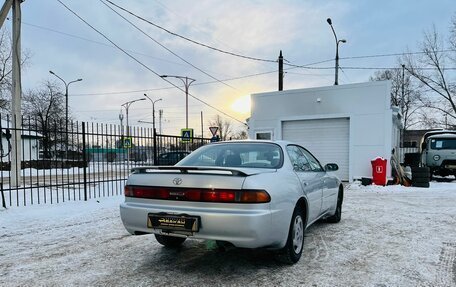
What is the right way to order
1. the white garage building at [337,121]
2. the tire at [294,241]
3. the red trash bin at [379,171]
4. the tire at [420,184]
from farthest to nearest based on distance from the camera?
the white garage building at [337,121] → the red trash bin at [379,171] → the tire at [420,184] → the tire at [294,241]

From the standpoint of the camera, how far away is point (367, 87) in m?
14.2

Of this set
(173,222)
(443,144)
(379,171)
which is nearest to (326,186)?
(173,222)

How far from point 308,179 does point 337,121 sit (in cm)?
1119

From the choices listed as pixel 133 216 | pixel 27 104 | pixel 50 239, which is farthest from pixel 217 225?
pixel 27 104

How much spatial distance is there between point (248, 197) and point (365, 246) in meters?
2.47

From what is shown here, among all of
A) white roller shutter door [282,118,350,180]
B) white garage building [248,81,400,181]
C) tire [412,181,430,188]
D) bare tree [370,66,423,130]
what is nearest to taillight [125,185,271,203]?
tire [412,181,430,188]

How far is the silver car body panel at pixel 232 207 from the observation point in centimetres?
340

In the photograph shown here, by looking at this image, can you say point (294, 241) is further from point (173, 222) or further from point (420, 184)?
point (420, 184)

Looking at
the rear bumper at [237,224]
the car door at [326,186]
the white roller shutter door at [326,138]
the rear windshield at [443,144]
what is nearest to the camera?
the rear bumper at [237,224]

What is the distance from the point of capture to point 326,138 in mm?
15406

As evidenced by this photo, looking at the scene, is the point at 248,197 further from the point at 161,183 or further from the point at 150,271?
the point at 150,271

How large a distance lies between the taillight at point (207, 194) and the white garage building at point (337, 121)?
1180 centimetres

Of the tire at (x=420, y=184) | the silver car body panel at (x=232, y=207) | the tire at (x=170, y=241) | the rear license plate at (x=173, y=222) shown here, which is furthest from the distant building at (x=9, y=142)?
the tire at (x=420, y=184)

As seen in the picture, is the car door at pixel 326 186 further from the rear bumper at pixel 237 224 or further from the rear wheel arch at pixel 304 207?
the rear bumper at pixel 237 224
